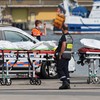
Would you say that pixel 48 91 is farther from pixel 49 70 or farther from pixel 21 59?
pixel 49 70

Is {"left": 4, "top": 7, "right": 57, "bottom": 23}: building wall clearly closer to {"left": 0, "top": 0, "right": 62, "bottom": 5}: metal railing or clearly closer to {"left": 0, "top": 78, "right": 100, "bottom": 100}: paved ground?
{"left": 0, "top": 0, "right": 62, "bottom": 5}: metal railing

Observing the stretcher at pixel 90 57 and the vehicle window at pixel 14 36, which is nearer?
the stretcher at pixel 90 57

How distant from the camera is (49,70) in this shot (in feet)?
58.6

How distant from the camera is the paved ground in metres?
12.5

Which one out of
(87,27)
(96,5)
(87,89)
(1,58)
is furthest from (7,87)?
(96,5)

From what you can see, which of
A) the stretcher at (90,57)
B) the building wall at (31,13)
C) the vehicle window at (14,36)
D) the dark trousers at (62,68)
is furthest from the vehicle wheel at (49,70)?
the building wall at (31,13)

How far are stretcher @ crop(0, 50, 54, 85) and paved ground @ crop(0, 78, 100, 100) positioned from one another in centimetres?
25

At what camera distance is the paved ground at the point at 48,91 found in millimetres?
12453

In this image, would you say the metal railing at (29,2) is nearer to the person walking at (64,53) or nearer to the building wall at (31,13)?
the building wall at (31,13)

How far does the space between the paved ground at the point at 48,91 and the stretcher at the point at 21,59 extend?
9.8 inches

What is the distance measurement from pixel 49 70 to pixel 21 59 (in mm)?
1517

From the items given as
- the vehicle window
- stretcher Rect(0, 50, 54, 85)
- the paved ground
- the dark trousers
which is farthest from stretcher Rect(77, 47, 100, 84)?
the vehicle window

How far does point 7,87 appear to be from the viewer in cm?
1513

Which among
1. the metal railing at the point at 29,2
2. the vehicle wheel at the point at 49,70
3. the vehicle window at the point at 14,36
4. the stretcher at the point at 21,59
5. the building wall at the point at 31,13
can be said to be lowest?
the building wall at the point at 31,13
